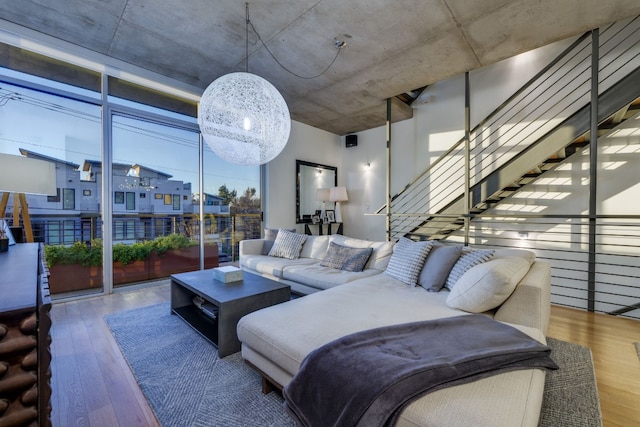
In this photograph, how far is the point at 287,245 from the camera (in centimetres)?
381

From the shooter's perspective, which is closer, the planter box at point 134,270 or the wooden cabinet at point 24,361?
the wooden cabinet at point 24,361

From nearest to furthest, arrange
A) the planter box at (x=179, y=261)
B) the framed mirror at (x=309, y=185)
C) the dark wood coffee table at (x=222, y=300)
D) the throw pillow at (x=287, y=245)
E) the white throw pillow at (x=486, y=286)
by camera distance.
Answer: the white throw pillow at (x=486, y=286) < the dark wood coffee table at (x=222, y=300) < the throw pillow at (x=287, y=245) < the planter box at (x=179, y=261) < the framed mirror at (x=309, y=185)

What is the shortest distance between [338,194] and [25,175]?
4361 mm

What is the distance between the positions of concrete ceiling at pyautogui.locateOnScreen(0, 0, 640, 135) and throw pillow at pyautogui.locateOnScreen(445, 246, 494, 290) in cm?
215

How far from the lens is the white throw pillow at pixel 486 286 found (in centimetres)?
171

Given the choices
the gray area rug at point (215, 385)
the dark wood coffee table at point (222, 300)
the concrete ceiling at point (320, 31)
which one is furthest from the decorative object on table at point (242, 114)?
the gray area rug at point (215, 385)

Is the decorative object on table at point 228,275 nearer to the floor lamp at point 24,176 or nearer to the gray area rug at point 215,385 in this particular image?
the gray area rug at point 215,385

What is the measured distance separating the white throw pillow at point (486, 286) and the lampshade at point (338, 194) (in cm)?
383

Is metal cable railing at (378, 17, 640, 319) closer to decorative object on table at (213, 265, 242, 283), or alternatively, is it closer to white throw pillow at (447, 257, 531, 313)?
white throw pillow at (447, 257, 531, 313)

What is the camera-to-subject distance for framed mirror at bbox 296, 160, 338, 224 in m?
5.50

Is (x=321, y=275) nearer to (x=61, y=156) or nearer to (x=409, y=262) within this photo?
(x=409, y=262)

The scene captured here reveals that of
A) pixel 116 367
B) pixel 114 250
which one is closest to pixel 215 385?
pixel 116 367

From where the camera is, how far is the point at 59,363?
76.2 inches

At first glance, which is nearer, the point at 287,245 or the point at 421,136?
the point at 287,245
